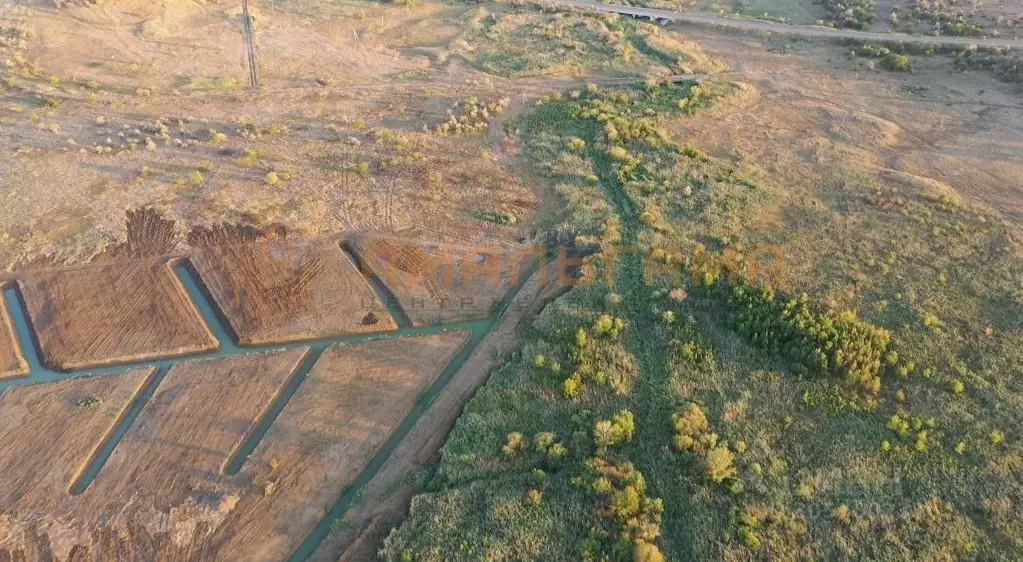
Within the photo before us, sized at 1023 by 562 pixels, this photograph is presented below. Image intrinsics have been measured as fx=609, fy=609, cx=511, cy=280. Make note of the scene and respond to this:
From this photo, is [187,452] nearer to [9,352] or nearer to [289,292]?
[289,292]

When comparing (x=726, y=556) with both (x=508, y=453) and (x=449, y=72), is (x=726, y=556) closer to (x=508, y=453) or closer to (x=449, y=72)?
(x=508, y=453)

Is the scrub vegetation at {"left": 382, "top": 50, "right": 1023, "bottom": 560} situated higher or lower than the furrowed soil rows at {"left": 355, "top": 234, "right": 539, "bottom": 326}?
lower

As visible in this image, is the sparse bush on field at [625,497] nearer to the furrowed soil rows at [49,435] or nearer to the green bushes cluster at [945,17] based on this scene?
the furrowed soil rows at [49,435]

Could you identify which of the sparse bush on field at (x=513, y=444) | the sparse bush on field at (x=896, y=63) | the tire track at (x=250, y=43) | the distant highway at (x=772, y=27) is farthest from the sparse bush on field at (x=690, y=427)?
the distant highway at (x=772, y=27)

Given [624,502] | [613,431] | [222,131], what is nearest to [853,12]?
[613,431]

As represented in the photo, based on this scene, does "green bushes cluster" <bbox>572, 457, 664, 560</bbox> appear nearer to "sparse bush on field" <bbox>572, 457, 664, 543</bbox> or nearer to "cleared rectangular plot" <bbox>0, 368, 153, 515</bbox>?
"sparse bush on field" <bbox>572, 457, 664, 543</bbox>

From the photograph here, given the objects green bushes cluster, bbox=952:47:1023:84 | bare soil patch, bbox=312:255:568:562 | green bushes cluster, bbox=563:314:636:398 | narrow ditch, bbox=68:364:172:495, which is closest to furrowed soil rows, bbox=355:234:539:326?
bare soil patch, bbox=312:255:568:562
